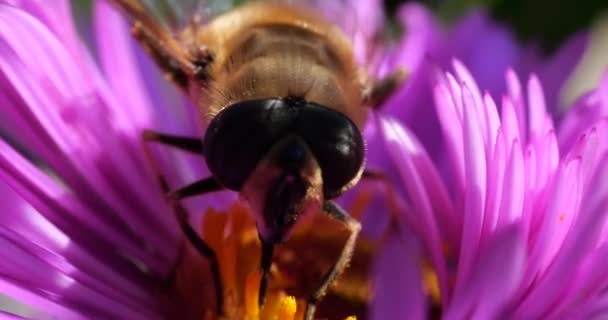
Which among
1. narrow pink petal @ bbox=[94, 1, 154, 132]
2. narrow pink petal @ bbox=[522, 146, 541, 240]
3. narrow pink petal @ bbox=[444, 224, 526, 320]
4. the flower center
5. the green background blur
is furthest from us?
the green background blur

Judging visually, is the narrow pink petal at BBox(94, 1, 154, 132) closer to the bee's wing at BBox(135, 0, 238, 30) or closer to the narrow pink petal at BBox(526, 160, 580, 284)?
the bee's wing at BBox(135, 0, 238, 30)

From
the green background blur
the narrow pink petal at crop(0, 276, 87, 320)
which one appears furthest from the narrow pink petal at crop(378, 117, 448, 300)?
the green background blur

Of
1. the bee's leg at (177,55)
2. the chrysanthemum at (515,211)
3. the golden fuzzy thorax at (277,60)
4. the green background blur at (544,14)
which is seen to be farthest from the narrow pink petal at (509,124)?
the green background blur at (544,14)

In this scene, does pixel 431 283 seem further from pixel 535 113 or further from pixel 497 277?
pixel 497 277

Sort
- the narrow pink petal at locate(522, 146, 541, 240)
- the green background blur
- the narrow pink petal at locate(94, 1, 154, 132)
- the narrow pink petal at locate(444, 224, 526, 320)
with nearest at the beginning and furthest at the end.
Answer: the narrow pink petal at locate(444, 224, 526, 320)
the narrow pink petal at locate(522, 146, 541, 240)
the narrow pink petal at locate(94, 1, 154, 132)
the green background blur

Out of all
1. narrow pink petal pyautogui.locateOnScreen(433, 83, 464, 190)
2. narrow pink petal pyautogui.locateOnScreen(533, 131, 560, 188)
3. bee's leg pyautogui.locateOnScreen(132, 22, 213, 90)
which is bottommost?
narrow pink petal pyautogui.locateOnScreen(533, 131, 560, 188)

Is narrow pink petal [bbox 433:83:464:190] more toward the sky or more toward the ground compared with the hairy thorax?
more toward the ground

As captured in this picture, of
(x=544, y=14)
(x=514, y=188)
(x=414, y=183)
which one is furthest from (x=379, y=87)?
(x=544, y=14)

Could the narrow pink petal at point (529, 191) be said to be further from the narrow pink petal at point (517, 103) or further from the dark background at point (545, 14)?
the dark background at point (545, 14)

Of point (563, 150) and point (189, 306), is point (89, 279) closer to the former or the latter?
point (189, 306)

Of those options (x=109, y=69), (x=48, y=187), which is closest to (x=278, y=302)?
(x=48, y=187)
